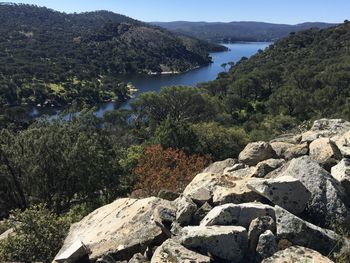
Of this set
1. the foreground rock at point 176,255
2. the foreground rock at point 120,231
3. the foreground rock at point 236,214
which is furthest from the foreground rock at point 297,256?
the foreground rock at point 120,231

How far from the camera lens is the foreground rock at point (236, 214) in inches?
340

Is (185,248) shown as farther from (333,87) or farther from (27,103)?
(27,103)

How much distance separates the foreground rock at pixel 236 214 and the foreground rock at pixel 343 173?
240 cm

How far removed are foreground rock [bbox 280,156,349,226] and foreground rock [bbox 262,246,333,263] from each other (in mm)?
1597

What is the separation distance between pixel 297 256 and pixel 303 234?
0.65 metres

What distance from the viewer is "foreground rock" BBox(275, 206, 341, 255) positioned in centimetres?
826

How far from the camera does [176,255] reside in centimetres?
790

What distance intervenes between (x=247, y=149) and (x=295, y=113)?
7417 cm

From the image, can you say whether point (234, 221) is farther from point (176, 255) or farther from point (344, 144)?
point (344, 144)

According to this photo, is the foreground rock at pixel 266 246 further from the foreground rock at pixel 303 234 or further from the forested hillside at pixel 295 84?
the forested hillside at pixel 295 84

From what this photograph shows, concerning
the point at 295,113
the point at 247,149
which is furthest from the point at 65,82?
the point at 247,149

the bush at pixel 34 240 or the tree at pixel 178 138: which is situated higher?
the bush at pixel 34 240

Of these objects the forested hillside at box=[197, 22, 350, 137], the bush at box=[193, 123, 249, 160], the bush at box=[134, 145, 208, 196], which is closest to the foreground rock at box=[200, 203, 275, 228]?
the bush at box=[134, 145, 208, 196]

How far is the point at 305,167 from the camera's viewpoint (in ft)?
33.7
